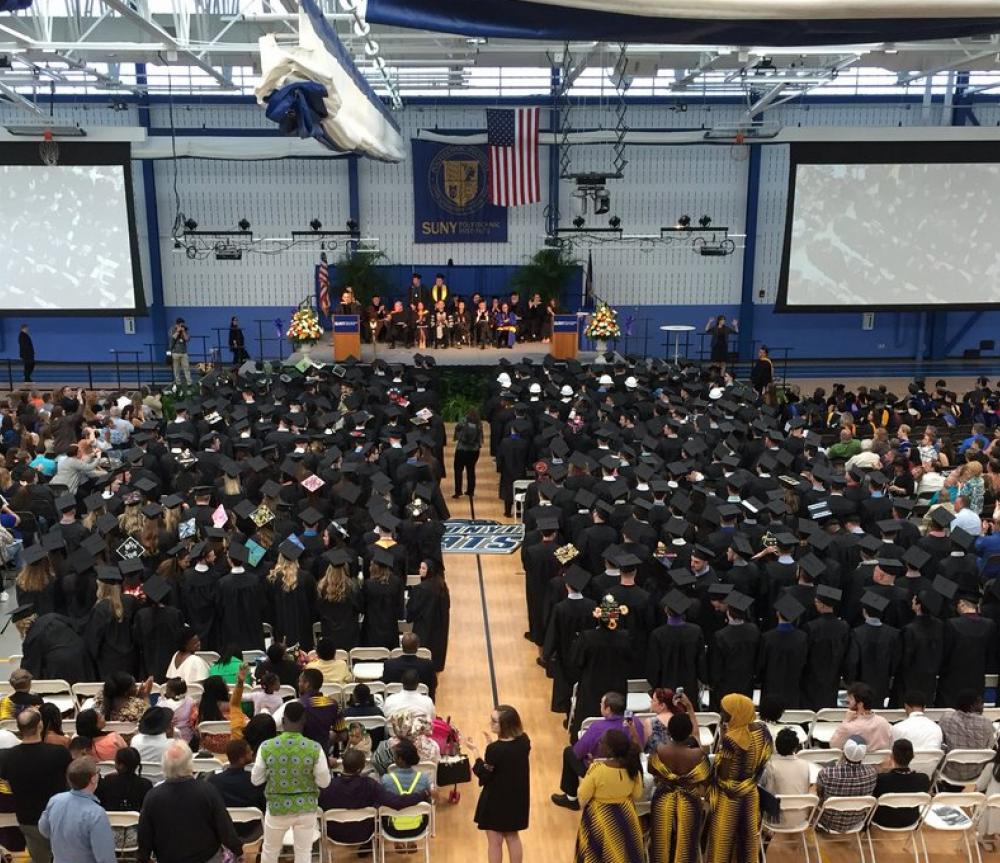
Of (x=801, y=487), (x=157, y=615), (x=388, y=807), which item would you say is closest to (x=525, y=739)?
(x=388, y=807)

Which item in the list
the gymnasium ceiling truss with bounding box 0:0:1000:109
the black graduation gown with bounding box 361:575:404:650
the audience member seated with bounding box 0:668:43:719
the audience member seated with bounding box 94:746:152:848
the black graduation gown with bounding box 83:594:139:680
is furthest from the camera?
the gymnasium ceiling truss with bounding box 0:0:1000:109

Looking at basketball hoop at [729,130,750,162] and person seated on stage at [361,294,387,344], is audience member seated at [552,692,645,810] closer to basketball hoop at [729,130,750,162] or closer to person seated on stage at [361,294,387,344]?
person seated on stage at [361,294,387,344]

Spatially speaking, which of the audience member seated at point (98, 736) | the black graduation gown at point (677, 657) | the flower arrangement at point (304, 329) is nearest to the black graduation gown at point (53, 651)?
the audience member seated at point (98, 736)

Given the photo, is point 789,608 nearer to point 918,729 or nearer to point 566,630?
point 918,729

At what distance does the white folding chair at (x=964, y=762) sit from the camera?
270 inches

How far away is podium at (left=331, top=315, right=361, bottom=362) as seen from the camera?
22.5m

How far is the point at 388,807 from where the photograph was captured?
6.31m

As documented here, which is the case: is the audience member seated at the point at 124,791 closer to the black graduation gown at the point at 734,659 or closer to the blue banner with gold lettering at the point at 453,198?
the black graduation gown at the point at 734,659

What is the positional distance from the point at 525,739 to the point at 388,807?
1.01 metres

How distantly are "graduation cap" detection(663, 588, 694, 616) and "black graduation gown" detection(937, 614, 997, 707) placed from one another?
2372 millimetres

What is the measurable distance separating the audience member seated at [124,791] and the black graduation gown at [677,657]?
410 centimetres

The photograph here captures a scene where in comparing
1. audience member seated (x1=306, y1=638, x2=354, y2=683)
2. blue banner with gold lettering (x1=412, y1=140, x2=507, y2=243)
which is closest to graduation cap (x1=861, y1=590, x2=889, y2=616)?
audience member seated (x1=306, y1=638, x2=354, y2=683)

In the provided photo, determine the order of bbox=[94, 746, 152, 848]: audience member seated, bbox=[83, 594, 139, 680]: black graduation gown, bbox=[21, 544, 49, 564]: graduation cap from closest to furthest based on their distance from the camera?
bbox=[94, 746, 152, 848]: audience member seated, bbox=[83, 594, 139, 680]: black graduation gown, bbox=[21, 544, 49, 564]: graduation cap

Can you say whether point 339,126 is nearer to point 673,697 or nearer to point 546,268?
point 673,697
